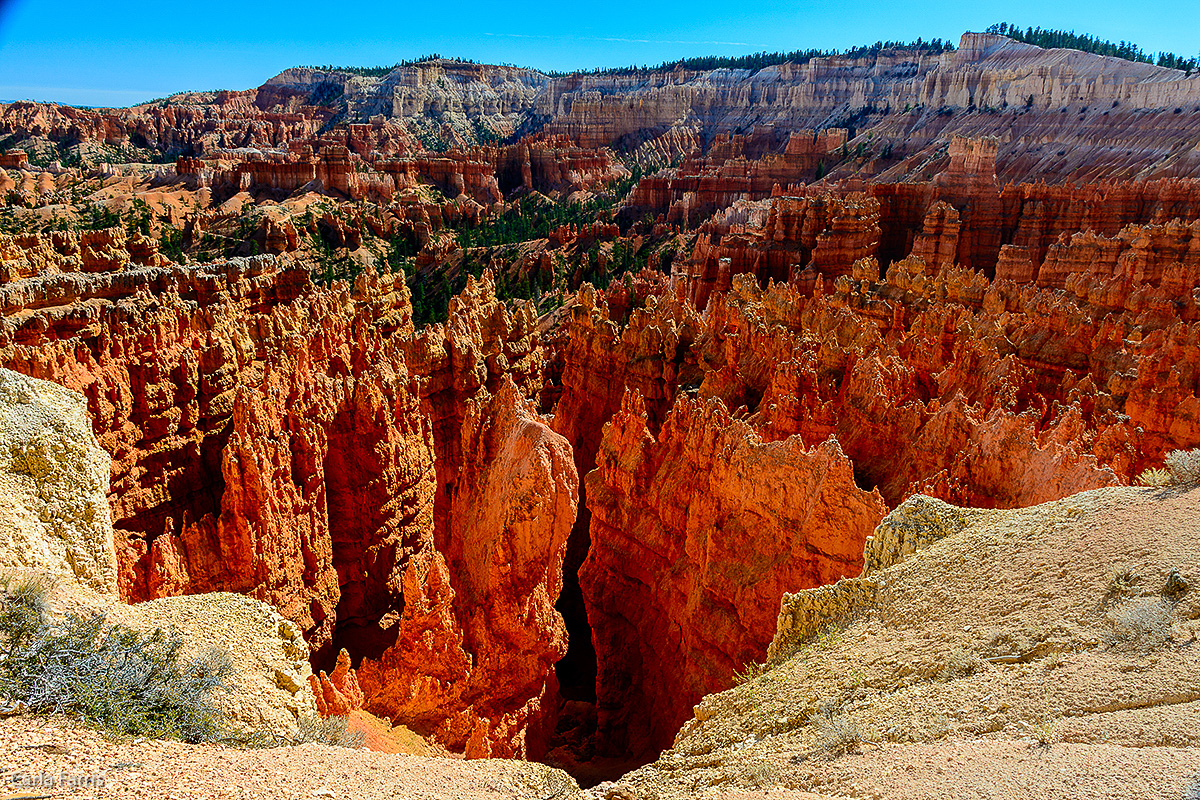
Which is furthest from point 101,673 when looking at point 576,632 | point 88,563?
point 576,632

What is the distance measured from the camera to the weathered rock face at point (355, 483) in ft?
35.7

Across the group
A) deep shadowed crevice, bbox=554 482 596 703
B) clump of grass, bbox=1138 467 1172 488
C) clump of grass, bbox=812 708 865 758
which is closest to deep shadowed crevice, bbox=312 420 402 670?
deep shadowed crevice, bbox=554 482 596 703

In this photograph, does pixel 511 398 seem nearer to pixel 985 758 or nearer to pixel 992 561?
Answer: pixel 992 561

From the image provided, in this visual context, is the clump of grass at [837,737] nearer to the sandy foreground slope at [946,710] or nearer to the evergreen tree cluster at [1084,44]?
the sandy foreground slope at [946,710]

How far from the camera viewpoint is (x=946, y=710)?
189 inches

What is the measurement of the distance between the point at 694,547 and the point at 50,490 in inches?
326

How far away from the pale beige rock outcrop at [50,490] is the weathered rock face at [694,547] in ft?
24.9

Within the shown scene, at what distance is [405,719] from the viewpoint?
1026 centimetres

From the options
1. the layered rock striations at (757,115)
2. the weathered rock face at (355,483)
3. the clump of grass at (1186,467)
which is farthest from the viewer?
the layered rock striations at (757,115)

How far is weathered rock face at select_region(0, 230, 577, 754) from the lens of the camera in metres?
10.9

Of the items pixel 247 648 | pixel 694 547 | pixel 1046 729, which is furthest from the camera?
pixel 694 547

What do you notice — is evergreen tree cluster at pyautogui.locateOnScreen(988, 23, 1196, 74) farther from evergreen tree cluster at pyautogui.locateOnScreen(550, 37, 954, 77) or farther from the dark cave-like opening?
the dark cave-like opening

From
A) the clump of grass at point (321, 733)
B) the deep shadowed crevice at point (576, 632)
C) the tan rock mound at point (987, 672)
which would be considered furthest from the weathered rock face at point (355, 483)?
the tan rock mound at point (987, 672)

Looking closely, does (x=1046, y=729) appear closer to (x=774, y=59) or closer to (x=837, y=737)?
(x=837, y=737)
